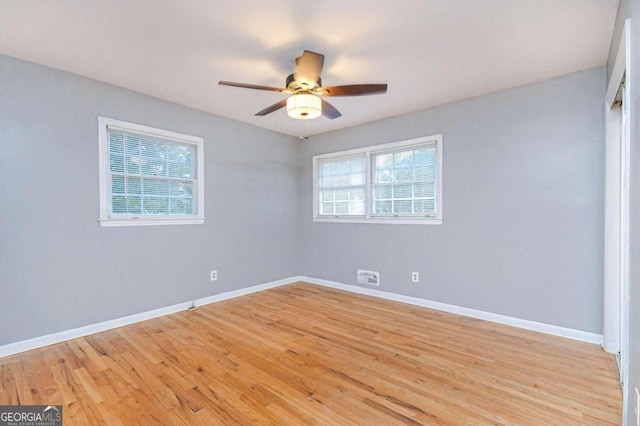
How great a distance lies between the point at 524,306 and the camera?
10.2 ft

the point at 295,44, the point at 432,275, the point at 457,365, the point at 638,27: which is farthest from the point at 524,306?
the point at 295,44

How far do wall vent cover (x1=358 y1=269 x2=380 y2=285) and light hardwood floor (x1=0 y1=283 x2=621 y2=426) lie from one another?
981mm

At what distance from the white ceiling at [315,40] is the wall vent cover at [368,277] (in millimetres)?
2461

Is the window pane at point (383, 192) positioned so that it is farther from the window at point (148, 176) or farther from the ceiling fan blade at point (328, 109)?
the window at point (148, 176)

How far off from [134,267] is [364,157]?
3320mm

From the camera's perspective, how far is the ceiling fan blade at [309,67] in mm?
2264

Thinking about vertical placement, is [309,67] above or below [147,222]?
above

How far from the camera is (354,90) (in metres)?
2.44

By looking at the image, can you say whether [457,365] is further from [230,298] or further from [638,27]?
[230,298]

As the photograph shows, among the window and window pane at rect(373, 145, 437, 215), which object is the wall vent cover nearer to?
window pane at rect(373, 145, 437, 215)

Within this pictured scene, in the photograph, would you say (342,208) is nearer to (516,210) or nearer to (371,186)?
(371,186)

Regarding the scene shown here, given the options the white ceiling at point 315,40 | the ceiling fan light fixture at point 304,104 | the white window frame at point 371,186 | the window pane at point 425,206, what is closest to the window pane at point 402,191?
the window pane at point 425,206

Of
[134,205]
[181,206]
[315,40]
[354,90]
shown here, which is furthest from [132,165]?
[354,90]

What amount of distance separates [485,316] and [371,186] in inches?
86.4
